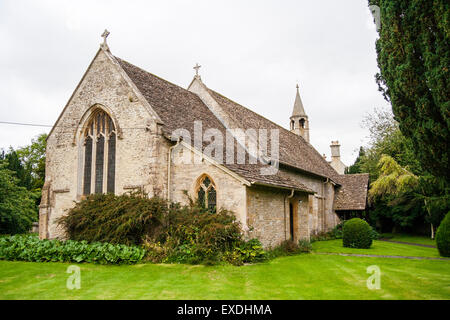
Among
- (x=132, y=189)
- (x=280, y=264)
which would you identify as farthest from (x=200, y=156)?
(x=280, y=264)

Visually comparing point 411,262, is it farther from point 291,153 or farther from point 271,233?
point 291,153

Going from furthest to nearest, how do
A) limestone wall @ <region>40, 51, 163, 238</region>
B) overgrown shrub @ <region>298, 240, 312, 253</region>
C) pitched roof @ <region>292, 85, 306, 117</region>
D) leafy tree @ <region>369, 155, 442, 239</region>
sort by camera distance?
pitched roof @ <region>292, 85, 306, 117</region>
leafy tree @ <region>369, 155, 442, 239</region>
overgrown shrub @ <region>298, 240, 312, 253</region>
limestone wall @ <region>40, 51, 163, 238</region>

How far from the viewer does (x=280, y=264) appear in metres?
13.4

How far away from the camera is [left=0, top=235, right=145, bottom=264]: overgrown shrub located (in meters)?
13.0

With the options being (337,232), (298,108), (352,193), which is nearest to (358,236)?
(337,232)

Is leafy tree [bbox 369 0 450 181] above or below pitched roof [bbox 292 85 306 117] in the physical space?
below

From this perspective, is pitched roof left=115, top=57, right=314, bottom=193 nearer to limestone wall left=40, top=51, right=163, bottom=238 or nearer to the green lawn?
limestone wall left=40, top=51, right=163, bottom=238

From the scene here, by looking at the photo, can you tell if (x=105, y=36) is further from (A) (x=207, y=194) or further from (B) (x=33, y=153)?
(B) (x=33, y=153)

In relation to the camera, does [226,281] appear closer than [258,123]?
Yes

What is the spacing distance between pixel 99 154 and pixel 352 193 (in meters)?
22.9

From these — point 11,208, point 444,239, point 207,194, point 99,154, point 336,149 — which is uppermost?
point 336,149

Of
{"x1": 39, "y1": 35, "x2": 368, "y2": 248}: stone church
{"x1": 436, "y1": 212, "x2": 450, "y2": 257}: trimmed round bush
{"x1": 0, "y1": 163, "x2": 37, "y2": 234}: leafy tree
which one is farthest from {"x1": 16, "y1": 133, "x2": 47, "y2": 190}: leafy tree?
{"x1": 436, "y1": 212, "x2": 450, "y2": 257}: trimmed round bush

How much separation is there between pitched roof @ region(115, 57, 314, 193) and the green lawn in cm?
408

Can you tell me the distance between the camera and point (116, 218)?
1365 cm
